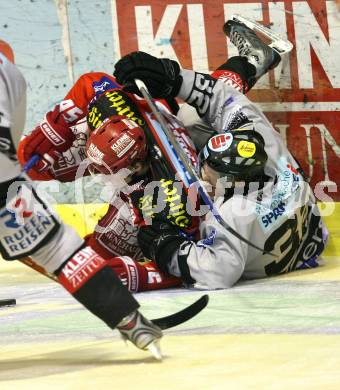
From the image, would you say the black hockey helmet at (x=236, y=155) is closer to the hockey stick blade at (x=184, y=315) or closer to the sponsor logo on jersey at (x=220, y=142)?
the sponsor logo on jersey at (x=220, y=142)

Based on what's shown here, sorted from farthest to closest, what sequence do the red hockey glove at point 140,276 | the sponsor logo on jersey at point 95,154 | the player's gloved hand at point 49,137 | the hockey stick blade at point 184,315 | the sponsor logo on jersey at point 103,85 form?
the player's gloved hand at point 49,137, the sponsor logo on jersey at point 103,85, the sponsor logo on jersey at point 95,154, the red hockey glove at point 140,276, the hockey stick blade at point 184,315

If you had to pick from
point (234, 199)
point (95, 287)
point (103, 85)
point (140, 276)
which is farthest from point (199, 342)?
point (103, 85)

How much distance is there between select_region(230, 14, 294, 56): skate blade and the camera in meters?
5.03

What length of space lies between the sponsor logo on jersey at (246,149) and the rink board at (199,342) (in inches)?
19.1

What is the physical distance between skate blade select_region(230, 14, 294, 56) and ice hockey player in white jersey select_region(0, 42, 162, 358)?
2535mm

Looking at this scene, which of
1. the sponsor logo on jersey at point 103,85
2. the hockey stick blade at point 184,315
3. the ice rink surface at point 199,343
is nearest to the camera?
the ice rink surface at point 199,343

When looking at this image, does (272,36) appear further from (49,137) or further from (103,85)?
(49,137)

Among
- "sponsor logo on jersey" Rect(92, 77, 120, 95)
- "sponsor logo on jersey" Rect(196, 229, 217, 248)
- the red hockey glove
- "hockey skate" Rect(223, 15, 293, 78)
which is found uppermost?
"hockey skate" Rect(223, 15, 293, 78)

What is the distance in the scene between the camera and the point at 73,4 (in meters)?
5.19

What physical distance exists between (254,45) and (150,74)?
2.24 feet

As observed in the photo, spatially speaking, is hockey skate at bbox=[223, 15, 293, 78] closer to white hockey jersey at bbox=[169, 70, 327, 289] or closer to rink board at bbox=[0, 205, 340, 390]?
white hockey jersey at bbox=[169, 70, 327, 289]

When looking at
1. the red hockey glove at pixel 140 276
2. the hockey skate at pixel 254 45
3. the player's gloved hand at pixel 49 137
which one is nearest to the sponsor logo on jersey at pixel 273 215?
the red hockey glove at pixel 140 276

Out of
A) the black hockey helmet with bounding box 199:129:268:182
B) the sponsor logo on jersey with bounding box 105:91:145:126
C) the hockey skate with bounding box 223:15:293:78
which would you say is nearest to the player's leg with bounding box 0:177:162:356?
the black hockey helmet with bounding box 199:129:268:182

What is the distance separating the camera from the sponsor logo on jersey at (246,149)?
416 cm
